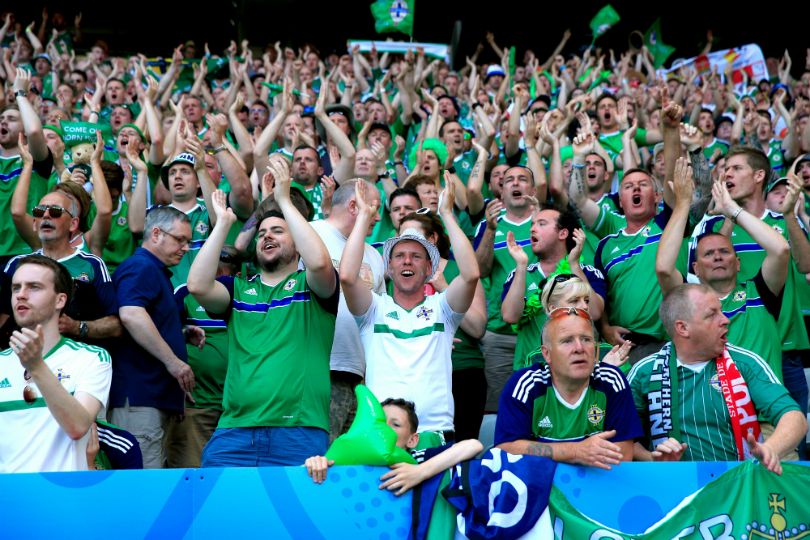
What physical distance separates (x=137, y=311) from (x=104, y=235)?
72.0 inches

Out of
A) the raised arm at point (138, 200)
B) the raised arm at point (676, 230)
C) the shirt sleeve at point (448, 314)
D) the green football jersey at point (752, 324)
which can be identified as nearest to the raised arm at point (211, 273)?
the shirt sleeve at point (448, 314)

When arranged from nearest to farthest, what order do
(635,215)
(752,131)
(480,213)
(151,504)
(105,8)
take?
(151,504)
(635,215)
(480,213)
(752,131)
(105,8)

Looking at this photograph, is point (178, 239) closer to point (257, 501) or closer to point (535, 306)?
point (535, 306)

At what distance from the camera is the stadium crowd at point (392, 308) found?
447 cm

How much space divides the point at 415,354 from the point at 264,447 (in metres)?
0.90

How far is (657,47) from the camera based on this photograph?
19734mm

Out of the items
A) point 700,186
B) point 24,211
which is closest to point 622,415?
point 700,186

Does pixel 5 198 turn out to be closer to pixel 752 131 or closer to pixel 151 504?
pixel 151 504

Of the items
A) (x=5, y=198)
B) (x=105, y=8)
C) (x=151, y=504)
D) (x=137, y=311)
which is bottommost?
(x=151, y=504)

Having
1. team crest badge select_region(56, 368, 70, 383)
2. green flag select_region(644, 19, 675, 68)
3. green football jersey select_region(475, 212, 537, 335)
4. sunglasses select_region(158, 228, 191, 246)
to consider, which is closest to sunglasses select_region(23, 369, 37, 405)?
team crest badge select_region(56, 368, 70, 383)

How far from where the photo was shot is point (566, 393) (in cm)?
451

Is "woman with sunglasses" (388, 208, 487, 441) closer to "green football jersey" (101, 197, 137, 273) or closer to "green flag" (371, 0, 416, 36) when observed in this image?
"green football jersey" (101, 197, 137, 273)

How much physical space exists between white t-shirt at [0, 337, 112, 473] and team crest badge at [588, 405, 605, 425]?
2185 millimetres

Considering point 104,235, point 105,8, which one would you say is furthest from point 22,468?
point 105,8
